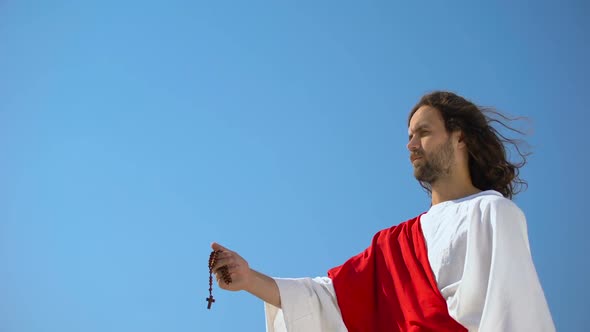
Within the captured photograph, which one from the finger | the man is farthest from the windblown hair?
the finger

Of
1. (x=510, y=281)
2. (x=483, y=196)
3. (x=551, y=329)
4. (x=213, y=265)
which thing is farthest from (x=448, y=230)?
(x=213, y=265)

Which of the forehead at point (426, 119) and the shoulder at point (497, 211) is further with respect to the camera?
the forehead at point (426, 119)

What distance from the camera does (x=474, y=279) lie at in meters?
3.51

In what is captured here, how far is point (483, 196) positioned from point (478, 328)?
779mm

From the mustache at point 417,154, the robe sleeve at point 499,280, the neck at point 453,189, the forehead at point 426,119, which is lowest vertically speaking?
the robe sleeve at point 499,280

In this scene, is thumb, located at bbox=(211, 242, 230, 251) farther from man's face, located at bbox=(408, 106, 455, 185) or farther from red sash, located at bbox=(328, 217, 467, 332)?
man's face, located at bbox=(408, 106, 455, 185)

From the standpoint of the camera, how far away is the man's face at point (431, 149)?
13.4 ft

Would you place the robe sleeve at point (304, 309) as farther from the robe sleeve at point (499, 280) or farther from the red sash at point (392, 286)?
the robe sleeve at point (499, 280)

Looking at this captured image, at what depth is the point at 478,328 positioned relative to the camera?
343cm

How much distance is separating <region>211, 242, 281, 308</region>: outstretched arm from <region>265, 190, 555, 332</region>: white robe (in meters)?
0.08

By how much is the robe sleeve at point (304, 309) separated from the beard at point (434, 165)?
95 cm

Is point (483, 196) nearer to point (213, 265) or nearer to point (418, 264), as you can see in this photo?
point (418, 264)

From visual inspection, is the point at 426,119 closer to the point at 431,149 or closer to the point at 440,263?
the point at 431,149

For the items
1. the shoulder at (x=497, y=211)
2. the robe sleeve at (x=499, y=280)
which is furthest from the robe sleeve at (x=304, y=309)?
the shoulder at (x=497, y=211)
